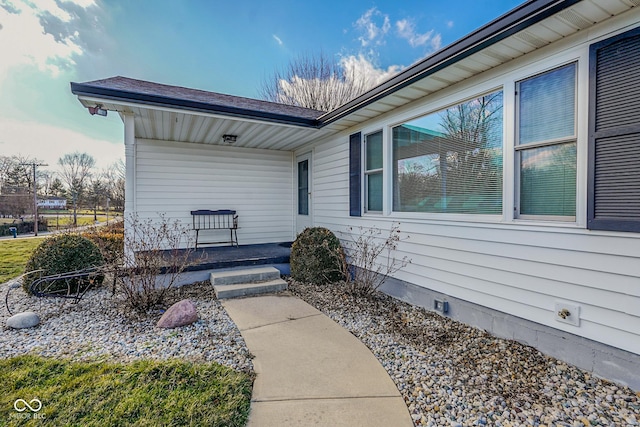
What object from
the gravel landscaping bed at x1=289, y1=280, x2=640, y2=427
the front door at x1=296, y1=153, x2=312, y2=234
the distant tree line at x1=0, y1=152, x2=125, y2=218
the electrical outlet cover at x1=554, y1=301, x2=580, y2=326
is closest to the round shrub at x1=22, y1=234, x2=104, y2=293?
the gravel landscaping bed at x1=289, y1=280, x2=640, y2=427

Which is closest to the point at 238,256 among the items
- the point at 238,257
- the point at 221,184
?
the point at 238,257

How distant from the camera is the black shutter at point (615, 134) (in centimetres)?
211

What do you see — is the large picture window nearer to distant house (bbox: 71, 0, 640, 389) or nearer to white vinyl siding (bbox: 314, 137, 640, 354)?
distant house (bbox: 71, 0, 640, 389)

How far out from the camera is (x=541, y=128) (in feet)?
8.70

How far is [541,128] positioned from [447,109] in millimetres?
1105

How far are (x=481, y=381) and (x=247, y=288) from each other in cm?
313

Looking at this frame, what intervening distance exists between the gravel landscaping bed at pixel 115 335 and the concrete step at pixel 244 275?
0.64 meters

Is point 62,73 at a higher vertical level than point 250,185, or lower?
higher

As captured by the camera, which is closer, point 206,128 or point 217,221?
point 206,128

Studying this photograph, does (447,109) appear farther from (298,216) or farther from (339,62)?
(339,62)

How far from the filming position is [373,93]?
3.94 meters

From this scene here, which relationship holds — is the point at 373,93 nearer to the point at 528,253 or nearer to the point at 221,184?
the point at 528,253

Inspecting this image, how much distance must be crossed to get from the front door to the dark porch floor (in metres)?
0.69

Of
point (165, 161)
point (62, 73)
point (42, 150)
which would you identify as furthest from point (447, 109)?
point (42, 150)
